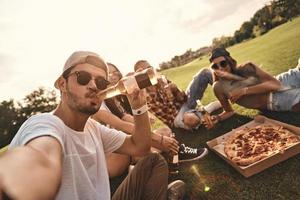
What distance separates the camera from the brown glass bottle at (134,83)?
345cm

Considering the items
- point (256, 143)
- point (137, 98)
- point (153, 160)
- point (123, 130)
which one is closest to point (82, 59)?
point (137, 98)

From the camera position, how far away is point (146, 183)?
3717mm

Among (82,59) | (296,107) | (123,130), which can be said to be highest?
(82,59)

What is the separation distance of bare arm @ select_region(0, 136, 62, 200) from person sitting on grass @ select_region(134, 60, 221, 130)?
5.98 m

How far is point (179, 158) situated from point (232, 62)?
2829mm

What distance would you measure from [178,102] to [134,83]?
4680 millimetres

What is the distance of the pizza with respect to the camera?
14.6 feet

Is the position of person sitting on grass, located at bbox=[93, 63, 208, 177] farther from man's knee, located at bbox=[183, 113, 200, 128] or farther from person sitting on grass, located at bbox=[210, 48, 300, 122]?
person sitting on grass, located at bbox=[210, 48, 300, 122]

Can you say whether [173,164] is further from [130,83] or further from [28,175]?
[28,175]

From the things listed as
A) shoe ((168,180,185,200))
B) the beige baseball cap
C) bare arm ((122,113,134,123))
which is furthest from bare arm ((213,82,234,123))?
the beige baseball cap

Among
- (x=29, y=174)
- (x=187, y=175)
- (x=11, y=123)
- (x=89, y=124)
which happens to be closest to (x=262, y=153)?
(x=187, y=175)

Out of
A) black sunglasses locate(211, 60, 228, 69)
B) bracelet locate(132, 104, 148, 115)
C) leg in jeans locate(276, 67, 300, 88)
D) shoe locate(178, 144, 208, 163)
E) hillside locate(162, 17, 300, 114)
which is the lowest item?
hillside locate(162, 17, 300, 114)

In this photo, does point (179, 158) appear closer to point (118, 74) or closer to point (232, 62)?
point (118, 74)

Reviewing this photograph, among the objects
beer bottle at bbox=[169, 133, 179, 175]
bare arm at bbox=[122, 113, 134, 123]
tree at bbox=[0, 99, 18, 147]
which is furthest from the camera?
tree at bbox=[0, 99, 18, 147]
